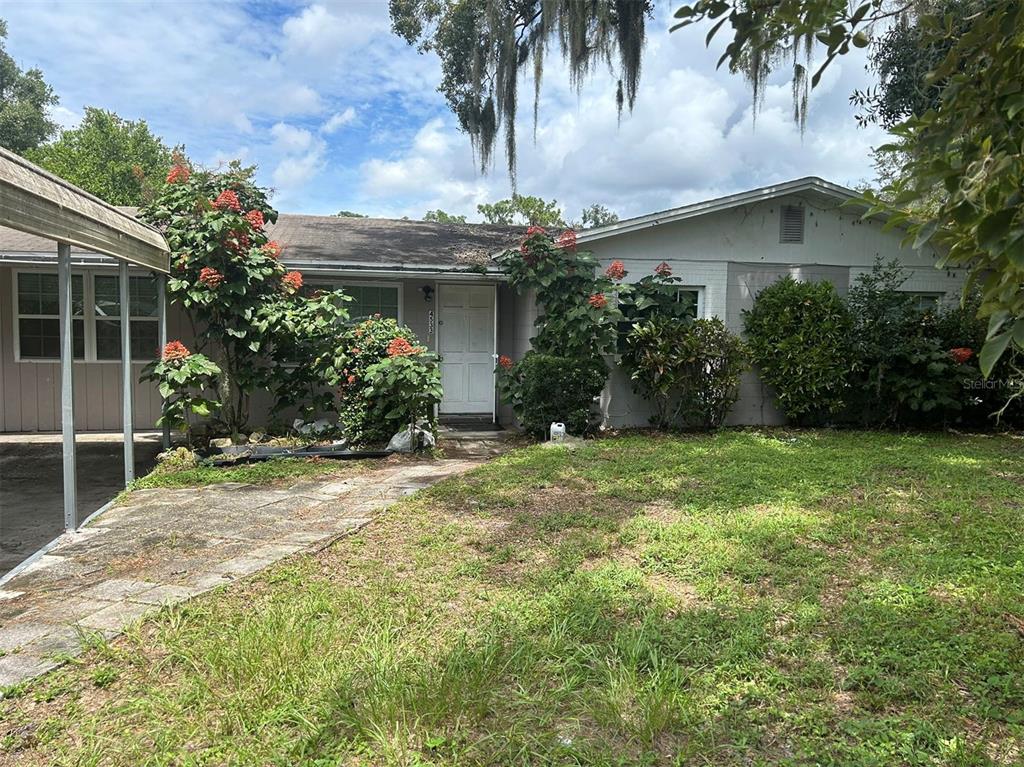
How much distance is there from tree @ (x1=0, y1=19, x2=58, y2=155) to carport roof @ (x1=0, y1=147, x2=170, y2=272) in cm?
3394

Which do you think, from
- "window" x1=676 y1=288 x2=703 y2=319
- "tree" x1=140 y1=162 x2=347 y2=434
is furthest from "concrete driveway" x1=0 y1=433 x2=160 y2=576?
"window" x1=676 y1=288 x2=703 y2=319

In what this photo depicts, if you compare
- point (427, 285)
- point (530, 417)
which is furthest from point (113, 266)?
point (530, 417)

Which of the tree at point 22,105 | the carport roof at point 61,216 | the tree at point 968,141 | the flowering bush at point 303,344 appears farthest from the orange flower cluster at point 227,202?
the tree at point 22,105

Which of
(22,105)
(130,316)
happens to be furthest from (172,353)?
(22,105)

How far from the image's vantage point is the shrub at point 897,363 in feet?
29.3

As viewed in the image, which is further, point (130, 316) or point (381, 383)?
point (130, 316)

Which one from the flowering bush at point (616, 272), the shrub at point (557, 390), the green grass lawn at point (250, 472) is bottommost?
the green grass lawn at point (250, 472)

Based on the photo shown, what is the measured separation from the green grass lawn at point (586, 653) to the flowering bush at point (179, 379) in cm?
323

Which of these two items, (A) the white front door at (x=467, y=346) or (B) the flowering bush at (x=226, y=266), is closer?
(B) the flowering bush at (x=226, y=266)

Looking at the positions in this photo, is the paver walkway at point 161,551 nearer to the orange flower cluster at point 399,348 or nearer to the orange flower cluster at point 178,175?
the orange flower cluster at point 399,348

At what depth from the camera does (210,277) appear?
717 cm

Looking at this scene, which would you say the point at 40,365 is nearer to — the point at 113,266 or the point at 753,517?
the point at 113,266

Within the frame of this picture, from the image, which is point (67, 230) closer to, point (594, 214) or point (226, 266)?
point (226, 266)

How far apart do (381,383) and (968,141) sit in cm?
648
